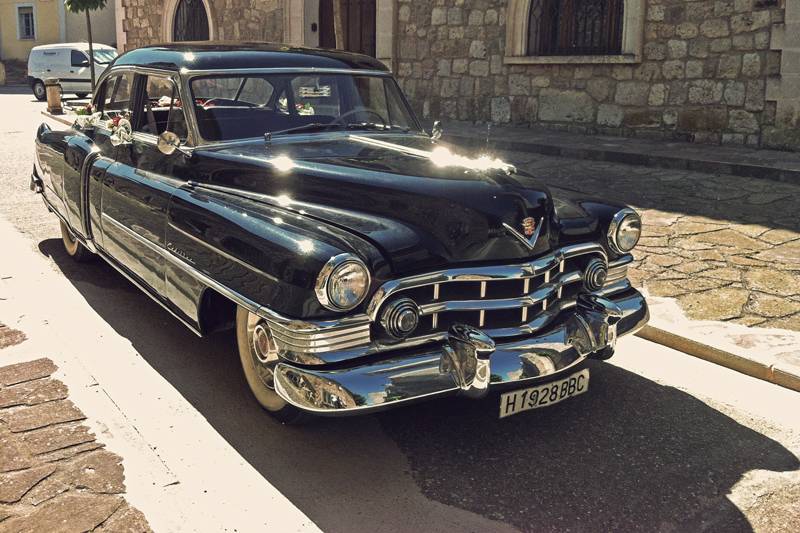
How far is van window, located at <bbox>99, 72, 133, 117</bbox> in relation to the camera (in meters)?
5.29

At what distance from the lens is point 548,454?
3.46m

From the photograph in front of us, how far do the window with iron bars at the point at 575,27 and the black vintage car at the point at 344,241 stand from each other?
779cm

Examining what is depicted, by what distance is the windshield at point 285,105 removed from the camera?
440 centimetres

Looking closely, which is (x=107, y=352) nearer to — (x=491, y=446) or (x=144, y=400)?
(x=144, y=400)

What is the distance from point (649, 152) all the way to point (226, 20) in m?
12.4

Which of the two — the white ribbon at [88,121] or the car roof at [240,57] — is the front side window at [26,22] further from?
the car roof at [240,57]

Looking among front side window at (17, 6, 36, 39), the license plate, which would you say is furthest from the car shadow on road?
front side window at (17, 6, 36, 39)

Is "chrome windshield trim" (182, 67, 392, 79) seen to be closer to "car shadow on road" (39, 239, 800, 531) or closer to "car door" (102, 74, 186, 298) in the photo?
"car door" (102, 74, 186, 298)

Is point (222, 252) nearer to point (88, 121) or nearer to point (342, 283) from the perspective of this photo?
point (342, 283)

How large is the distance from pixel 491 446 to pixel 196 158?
209 cm

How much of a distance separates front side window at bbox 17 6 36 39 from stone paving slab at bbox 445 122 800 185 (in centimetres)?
3332

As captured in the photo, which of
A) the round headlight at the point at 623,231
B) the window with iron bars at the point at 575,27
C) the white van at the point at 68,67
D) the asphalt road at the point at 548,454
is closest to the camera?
the asphalt road at the point at 548,454

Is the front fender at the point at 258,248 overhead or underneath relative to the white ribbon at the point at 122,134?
underneath

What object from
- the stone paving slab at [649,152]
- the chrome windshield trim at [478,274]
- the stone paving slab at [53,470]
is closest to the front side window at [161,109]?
the stone paving slab at [53,470]
